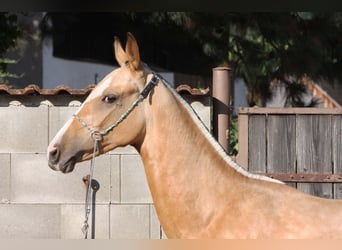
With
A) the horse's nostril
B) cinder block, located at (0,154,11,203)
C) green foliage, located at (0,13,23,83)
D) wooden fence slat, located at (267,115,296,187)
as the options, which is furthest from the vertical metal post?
A: green foliage, located at (0,13,23,83)

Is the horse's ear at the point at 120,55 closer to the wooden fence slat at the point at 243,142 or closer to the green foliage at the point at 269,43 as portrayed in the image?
the wooden fence slat at the point at 243,142

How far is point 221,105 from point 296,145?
0.60 m

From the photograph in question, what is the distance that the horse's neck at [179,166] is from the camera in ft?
8.31

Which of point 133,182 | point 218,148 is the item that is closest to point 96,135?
point 218,148

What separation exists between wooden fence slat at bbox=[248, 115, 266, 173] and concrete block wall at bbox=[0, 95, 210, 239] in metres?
0.76

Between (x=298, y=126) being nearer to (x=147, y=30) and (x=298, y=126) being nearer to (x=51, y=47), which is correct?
(x=147, y=30)

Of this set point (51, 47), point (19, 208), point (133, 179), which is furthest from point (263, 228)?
point (51, 47)

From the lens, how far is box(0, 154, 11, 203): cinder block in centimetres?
451

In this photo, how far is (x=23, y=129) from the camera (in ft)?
14.8

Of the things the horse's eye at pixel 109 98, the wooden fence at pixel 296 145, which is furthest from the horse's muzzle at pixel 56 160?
the wooden fence at pixel 296 145

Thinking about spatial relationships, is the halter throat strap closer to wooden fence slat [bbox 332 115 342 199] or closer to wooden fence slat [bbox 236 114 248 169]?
wooden fence slat [bbox 236 114 248 169]

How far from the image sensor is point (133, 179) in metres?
4.52

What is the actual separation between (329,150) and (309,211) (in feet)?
7.18

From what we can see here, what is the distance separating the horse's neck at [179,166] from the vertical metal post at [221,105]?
5.82 feet
